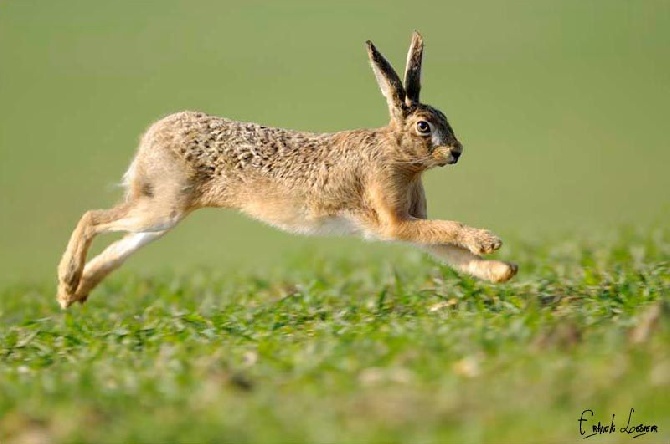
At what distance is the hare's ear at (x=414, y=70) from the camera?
10.1m

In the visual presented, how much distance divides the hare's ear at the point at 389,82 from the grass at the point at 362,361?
1389 millimetres

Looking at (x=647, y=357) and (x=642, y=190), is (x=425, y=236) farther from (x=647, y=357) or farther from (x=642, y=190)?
(x=642, y=190)

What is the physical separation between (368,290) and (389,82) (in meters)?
1.72

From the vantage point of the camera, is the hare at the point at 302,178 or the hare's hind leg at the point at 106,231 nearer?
the hare at the point at 302,178

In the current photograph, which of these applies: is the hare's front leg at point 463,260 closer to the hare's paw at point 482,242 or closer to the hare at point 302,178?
the hare at point 302,178

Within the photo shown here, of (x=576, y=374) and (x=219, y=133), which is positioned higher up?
(x=219, y=133)

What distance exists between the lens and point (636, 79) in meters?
34.8

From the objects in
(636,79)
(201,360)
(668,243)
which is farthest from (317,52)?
(201,360)

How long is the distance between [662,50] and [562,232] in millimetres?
23958

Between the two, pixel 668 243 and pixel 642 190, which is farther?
pixel 642 190

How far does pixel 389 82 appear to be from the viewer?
33.4 ft
